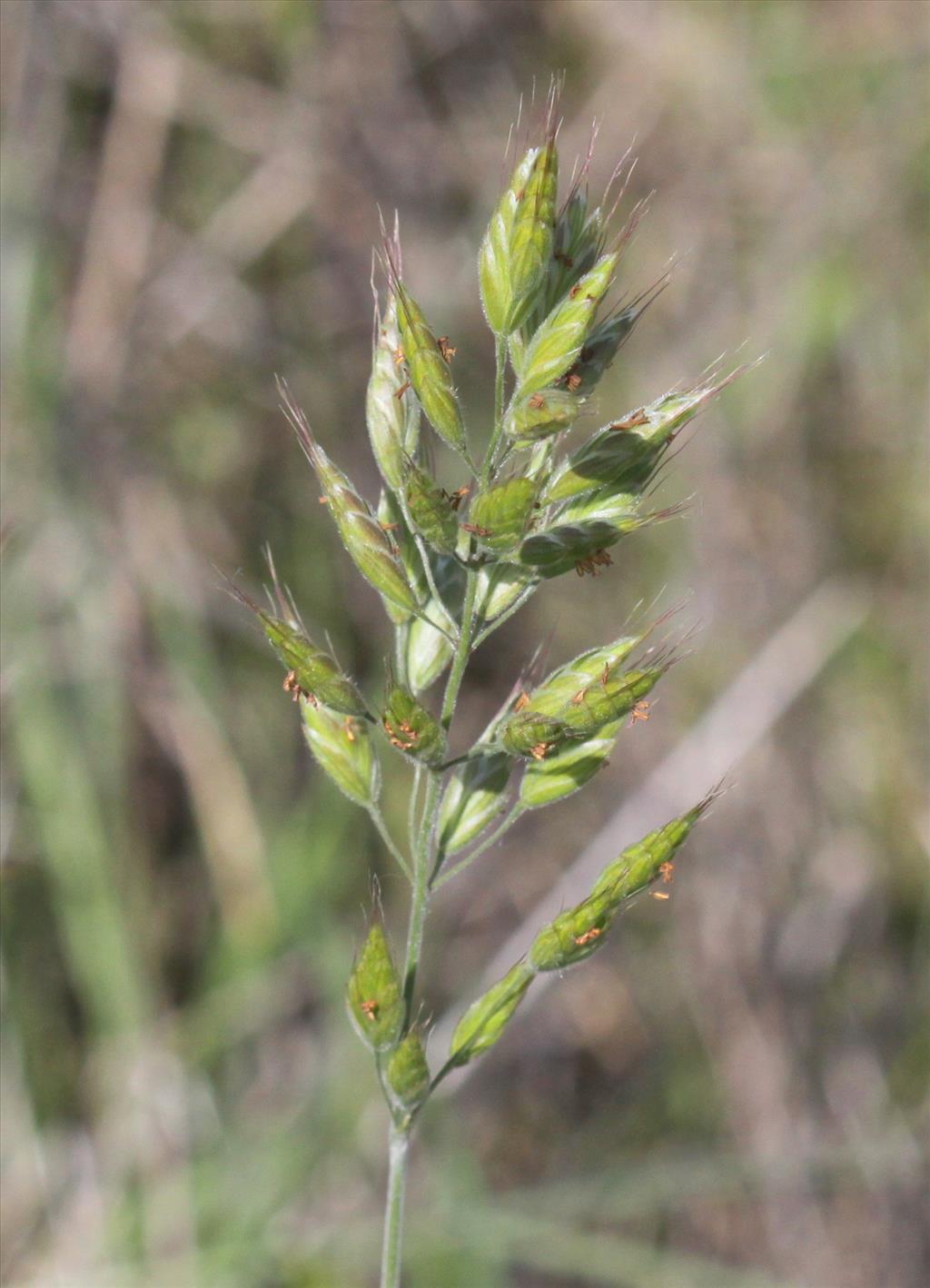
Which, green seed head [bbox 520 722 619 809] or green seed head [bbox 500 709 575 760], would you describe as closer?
green seed head [bbox 500 709 575 760]

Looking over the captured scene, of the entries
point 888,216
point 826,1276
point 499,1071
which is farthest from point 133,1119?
point 888,216

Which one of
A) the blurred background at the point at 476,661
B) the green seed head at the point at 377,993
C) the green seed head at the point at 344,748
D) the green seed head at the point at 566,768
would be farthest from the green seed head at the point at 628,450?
the blurred background at the point at 476,661

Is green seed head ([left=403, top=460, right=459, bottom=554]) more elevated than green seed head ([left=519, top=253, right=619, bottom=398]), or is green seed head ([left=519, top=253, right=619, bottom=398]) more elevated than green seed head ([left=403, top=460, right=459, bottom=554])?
green seed head ([left=519, top=253, right=619, bottom=398])

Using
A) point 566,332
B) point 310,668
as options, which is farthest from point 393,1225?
point 566,332

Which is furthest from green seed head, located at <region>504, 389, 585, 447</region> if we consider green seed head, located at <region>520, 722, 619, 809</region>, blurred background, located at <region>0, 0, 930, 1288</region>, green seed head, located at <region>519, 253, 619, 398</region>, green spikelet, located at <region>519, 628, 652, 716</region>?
blurred background, located at <region>0, 0, 930, 1288</region>

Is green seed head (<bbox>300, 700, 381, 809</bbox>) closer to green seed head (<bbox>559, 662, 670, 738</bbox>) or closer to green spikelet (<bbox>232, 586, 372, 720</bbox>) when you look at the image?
green spikelet (<bbox>232, 586, 372, 720</bbox>)
